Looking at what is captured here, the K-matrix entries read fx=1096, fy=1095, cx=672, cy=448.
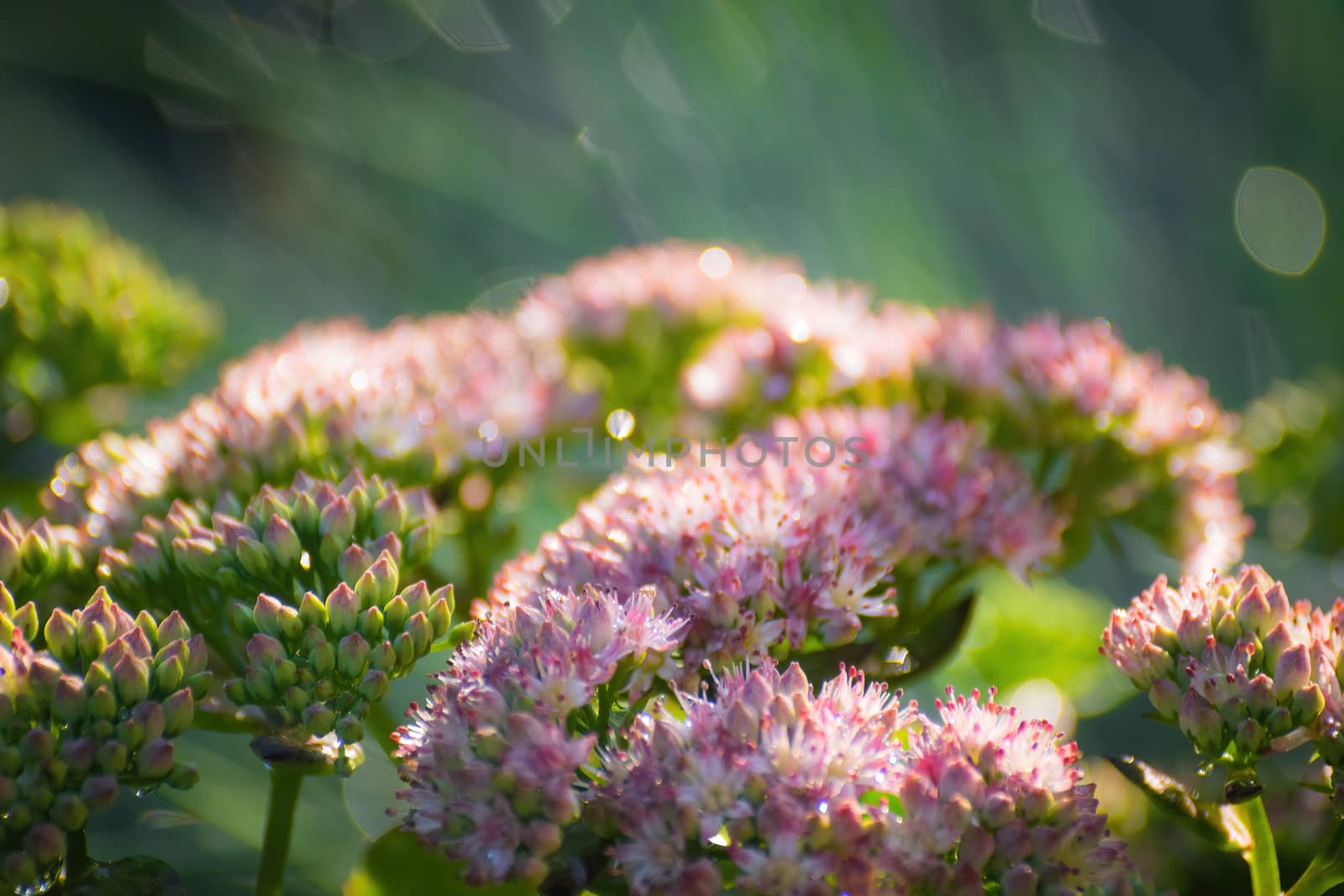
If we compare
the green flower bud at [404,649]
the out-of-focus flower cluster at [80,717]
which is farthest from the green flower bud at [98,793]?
the green flower bud at [404,649]

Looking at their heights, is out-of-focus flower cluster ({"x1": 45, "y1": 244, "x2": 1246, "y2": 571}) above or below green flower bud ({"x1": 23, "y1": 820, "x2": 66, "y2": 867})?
above

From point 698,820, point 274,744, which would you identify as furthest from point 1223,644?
point 274,744

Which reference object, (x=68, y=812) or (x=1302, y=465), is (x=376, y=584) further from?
(x=1302, y=465)

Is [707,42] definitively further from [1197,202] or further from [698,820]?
[698,820]

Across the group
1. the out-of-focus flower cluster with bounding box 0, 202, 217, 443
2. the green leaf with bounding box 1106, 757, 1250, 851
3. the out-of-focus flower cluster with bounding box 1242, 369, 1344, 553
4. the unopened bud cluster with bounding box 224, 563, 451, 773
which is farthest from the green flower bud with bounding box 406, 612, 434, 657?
the out-of-focus flower cluster with bounding box 1242, 369, 1344, 553

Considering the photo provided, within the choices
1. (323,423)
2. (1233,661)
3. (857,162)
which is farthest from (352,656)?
(857,162)

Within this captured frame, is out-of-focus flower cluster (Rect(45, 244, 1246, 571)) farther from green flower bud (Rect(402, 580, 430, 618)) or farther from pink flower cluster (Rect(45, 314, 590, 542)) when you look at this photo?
green flower bud (Rect(402, 580, 430, 618))
